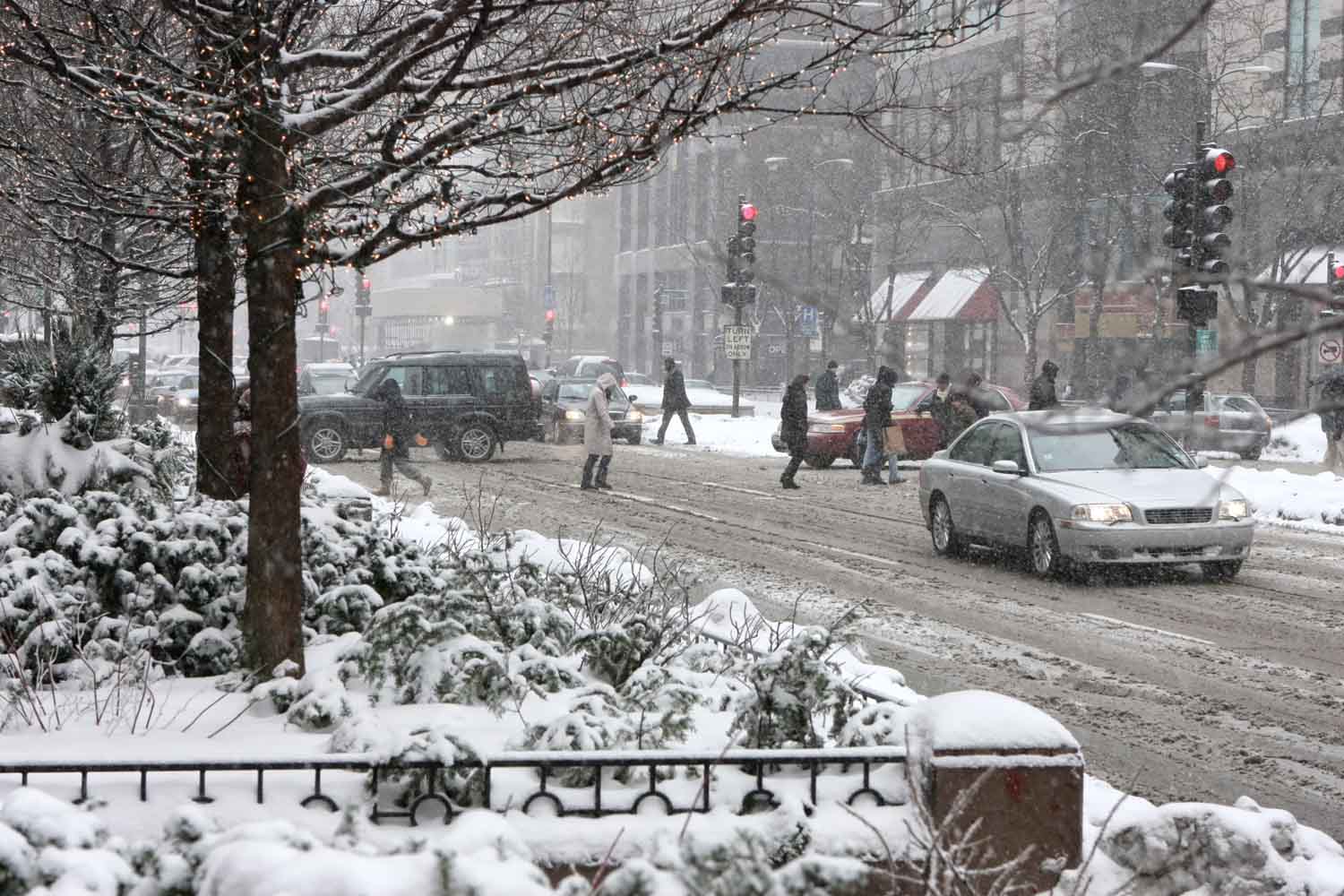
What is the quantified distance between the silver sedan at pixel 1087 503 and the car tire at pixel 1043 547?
0.04 ft

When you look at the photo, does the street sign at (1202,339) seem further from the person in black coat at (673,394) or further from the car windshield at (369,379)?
the person in black coat at (673,394)

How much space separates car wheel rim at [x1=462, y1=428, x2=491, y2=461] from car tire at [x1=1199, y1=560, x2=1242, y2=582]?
17246mm

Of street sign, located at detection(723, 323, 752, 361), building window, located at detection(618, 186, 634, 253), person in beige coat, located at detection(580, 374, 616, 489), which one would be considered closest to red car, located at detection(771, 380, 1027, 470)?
person in beige coat, located at detection(580, 374, 616, 489)

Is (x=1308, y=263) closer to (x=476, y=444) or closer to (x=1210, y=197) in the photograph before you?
(x=476, y=444)

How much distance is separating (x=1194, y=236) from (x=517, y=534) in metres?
10.5

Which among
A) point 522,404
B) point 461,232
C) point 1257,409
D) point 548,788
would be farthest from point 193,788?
point 1257,409

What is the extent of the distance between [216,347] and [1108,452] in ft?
28.9

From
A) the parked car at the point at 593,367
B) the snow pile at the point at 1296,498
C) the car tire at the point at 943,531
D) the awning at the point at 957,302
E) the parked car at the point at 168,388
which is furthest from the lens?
the awning at the point at 957,302

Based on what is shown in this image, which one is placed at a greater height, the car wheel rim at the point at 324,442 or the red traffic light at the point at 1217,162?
the red traffic light at the point at 1217,162

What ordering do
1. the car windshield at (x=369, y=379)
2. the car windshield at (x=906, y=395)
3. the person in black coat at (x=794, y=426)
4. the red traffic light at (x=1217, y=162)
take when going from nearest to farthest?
the red traffic light at (x=1217, y=162) → the person in black coat at (x=794, y=426) → the car windshield at (x=906, y=395) → the car windshield at (x=369, y=379)

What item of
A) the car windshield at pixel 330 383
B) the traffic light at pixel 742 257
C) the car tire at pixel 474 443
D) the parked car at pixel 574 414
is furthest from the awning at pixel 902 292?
the car tire at pixel 474 443

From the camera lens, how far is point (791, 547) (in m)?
16.4

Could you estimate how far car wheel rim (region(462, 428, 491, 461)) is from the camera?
29.4m

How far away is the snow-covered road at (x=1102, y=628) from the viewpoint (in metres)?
7.88
